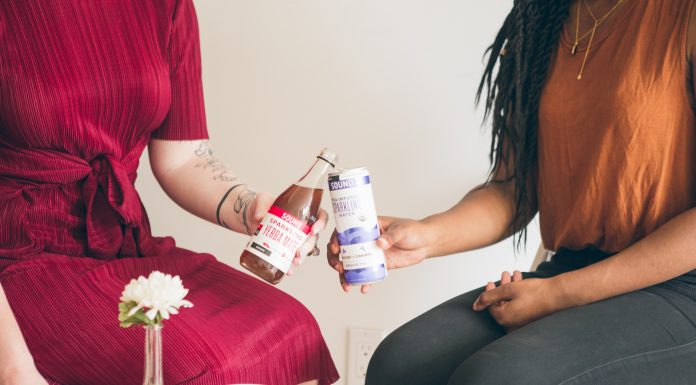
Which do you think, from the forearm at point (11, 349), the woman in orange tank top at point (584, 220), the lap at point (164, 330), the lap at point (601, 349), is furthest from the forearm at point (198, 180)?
the lap at point (601, 349)

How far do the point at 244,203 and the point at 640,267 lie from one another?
0.64m

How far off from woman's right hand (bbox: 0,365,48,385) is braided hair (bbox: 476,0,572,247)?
31.2 inches

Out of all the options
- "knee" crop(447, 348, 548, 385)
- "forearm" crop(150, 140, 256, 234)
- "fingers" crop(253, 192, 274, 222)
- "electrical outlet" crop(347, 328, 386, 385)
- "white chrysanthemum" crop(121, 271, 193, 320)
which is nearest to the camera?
"white chrysanthemum" crop(121, 271, 193, 320)

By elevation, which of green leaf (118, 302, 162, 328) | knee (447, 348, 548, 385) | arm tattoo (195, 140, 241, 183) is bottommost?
knee (447, 348, 548, 385)

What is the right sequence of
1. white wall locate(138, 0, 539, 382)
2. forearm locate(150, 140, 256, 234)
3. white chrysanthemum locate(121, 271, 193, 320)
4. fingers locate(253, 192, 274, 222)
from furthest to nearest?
white wall locate(138, 0, 539, 382) → forearm locate(150, 140, 256, 234) → fingers locate(253, 192, 274, 222) → white chrysanthemum locate(121, 271, 193, 320)

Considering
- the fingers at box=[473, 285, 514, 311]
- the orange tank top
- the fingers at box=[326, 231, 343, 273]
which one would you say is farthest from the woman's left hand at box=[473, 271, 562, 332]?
the fingers at box=[326, 231, 343, 273]

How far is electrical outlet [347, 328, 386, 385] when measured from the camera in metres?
1.89

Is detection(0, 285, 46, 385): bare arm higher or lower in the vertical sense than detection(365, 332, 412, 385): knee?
higher

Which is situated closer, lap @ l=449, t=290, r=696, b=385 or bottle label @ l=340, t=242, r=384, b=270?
lap @ l=449, t=290, r=696, b=385

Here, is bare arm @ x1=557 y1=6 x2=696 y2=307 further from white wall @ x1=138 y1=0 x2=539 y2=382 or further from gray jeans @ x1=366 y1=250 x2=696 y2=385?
white wall @ x1=138 y1=0 x2=539 y2=382

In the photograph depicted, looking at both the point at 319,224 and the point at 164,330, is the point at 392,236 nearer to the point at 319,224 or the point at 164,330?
the point at 319,224

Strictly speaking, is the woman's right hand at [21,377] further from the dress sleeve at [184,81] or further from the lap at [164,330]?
the dress sleeve at [184,81]

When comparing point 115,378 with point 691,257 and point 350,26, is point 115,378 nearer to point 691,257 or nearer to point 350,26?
point 691,257

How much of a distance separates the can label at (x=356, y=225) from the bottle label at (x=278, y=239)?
61 millimetres
